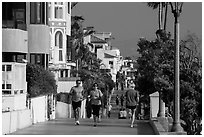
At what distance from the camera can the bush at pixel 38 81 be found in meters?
25.0

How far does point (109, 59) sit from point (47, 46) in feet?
389

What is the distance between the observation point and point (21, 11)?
34125 millimetres

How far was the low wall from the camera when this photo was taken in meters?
17.0

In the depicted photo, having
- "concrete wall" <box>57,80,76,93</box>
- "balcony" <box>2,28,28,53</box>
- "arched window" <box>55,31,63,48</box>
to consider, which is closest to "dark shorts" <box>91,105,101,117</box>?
"balcony" <box>2,28,28,53</box>

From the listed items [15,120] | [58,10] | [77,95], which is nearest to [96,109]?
[77,95]

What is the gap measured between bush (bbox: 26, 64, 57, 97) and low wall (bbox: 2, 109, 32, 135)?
12.4ft

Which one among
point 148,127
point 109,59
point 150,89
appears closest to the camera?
point 148,127

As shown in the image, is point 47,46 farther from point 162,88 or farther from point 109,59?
point 109,59

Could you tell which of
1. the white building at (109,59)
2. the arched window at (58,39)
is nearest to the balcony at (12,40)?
the arched window at (58,39)

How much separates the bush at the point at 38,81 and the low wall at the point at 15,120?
3776mm

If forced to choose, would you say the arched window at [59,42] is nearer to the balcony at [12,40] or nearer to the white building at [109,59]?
the balcony at [12,40]

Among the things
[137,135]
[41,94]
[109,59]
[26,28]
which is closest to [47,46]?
[26,28]

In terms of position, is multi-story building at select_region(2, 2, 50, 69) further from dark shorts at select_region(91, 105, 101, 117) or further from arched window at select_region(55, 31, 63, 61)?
arched window at select_region(55, 31, 63, 61)

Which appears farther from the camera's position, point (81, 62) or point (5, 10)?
point (81, 62)
